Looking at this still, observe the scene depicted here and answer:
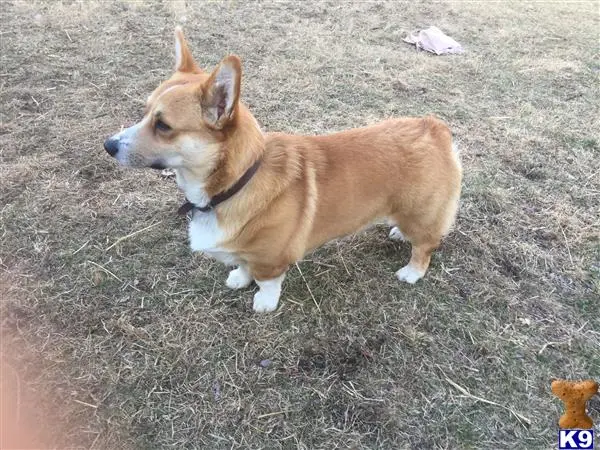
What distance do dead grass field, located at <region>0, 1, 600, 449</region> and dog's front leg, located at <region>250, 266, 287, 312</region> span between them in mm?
85

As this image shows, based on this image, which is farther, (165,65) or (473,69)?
(473,69)

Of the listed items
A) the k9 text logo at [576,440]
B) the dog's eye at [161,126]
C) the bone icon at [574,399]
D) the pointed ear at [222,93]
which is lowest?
the k9 text logo at [576,440]

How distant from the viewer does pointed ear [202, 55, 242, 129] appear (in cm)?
195

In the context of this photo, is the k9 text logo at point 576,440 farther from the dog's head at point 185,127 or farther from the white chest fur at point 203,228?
the dog's head at point 185,127

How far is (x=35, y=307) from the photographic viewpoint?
276cm

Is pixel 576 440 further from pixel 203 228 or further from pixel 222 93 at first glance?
pixel 222 93

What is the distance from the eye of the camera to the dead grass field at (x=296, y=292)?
2383 mm

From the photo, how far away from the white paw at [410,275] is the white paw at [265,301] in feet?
2.84

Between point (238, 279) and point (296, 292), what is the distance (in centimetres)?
38

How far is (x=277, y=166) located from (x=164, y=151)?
570mm

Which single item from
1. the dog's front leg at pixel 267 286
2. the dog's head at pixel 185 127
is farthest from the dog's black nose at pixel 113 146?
the dog's front leg at pixel 267 286

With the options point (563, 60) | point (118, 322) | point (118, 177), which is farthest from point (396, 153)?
point (563, 60)

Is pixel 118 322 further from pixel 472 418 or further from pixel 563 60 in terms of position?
pixel 563 60

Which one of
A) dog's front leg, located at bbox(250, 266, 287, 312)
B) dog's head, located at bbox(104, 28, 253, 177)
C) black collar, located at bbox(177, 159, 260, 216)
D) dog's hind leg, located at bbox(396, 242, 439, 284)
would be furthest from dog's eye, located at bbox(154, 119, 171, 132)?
dog's hind leg, located at bbox(396, 242, 439, 284)
